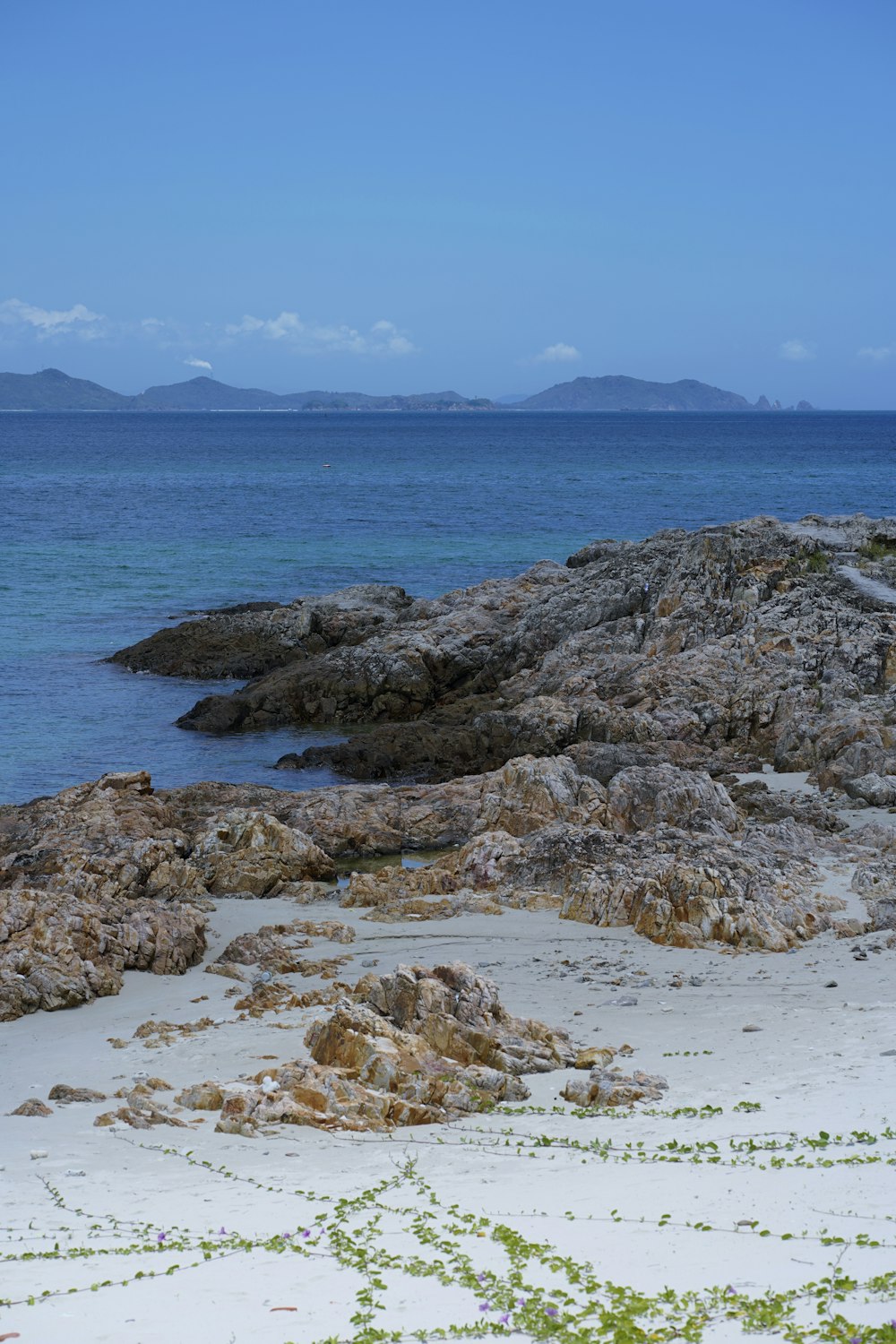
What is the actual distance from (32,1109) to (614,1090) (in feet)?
13.9

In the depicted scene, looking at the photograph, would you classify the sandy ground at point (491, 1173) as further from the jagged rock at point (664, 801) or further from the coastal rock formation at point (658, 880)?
the jagged rock at point (664, 801)

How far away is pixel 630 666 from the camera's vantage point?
25625mm

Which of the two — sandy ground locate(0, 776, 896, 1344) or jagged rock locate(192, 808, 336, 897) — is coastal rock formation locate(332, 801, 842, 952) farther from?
jagged rock locate(192, 808, 336, 897)

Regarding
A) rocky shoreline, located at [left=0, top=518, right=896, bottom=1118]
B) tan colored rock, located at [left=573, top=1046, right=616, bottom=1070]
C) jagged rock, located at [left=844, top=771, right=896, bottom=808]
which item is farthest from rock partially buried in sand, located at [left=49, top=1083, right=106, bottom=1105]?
jagged rock, located at [left=844, top=771, right=896, bottom=808]

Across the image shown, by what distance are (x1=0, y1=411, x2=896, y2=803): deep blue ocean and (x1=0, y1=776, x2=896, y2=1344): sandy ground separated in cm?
1100

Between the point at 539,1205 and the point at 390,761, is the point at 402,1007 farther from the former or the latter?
the point at 390,761

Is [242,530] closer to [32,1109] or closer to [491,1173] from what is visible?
[32,1109]

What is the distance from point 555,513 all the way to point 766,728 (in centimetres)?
4605

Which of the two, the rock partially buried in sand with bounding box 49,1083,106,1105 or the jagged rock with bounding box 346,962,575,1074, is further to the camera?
the jagged rock with bounding box 346,962,575,1074

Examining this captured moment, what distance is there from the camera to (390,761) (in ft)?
71.7

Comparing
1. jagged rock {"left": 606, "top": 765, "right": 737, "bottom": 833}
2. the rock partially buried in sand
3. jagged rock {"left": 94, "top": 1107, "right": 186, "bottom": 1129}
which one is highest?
jagged rock {"left": 606, "top": 765, "right": 737, "bottom": 833}

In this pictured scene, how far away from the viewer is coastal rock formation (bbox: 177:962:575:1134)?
29.6ft

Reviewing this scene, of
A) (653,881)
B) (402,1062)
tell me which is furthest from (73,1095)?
(653,881)

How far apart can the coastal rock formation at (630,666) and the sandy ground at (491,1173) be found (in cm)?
780
